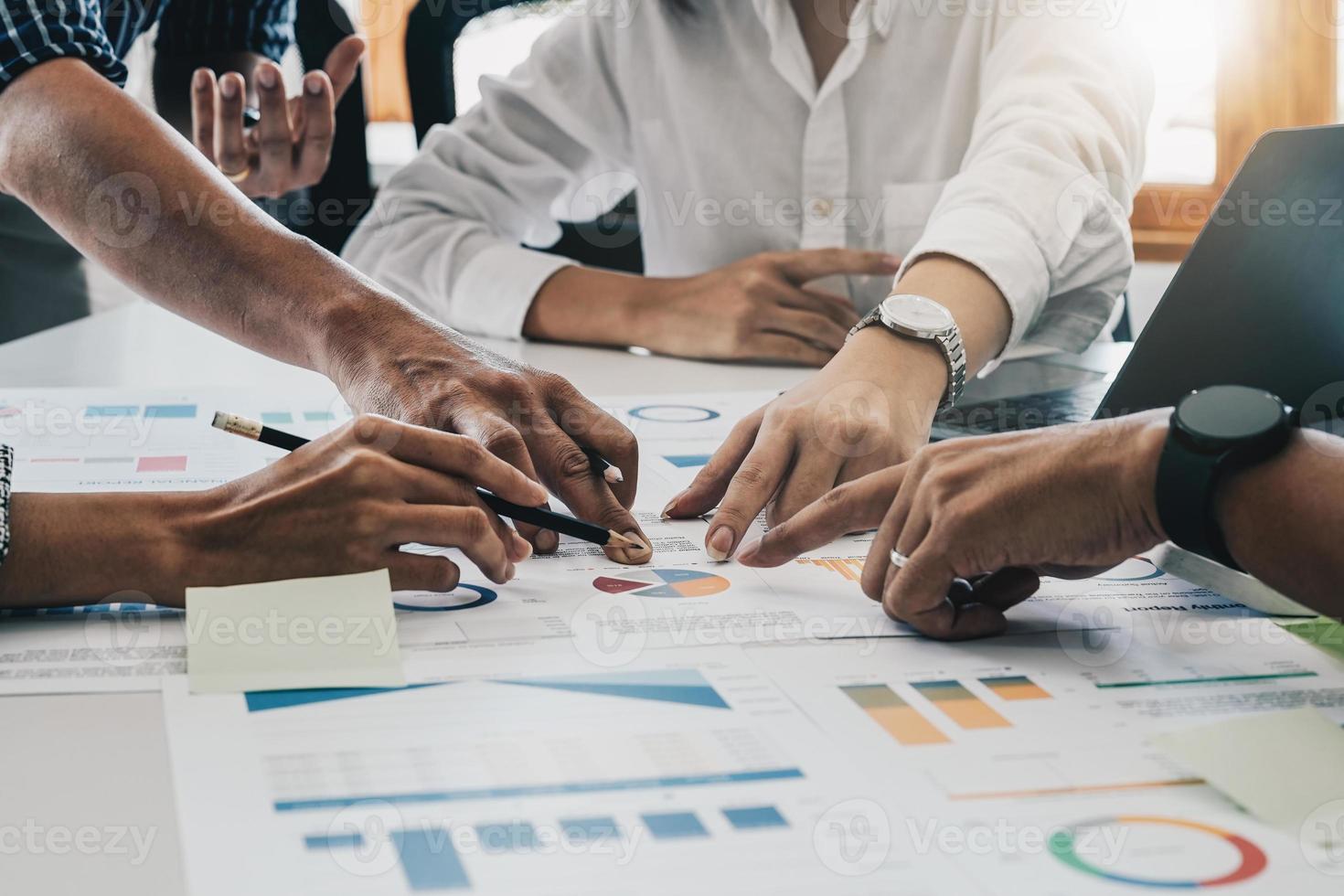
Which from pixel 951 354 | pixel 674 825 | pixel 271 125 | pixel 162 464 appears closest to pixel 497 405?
pixel 162 464

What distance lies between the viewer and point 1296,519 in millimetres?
554

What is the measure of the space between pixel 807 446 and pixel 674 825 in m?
0.42

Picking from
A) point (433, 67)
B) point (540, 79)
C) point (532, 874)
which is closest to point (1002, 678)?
point (532, 874)

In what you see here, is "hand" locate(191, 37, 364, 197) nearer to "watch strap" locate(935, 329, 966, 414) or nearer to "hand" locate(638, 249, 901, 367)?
"hand" locate(638, 249, 901, 367)

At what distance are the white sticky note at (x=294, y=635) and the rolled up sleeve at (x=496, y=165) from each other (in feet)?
2.79

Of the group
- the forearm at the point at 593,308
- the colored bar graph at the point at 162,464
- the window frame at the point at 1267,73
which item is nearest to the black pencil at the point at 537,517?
the colored bar graph at the point at 162,464

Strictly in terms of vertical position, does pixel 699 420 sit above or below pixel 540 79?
below

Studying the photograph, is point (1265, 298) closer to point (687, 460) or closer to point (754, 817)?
point (687, 460)

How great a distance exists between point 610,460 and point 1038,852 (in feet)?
1.53

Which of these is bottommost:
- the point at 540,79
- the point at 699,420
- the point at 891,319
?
the point at 699,420

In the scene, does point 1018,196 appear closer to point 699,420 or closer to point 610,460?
point 699,420

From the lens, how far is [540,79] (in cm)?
154

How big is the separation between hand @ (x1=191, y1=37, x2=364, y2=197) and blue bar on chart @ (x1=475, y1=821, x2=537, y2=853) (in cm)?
112

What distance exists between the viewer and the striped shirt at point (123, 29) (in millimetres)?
1053
